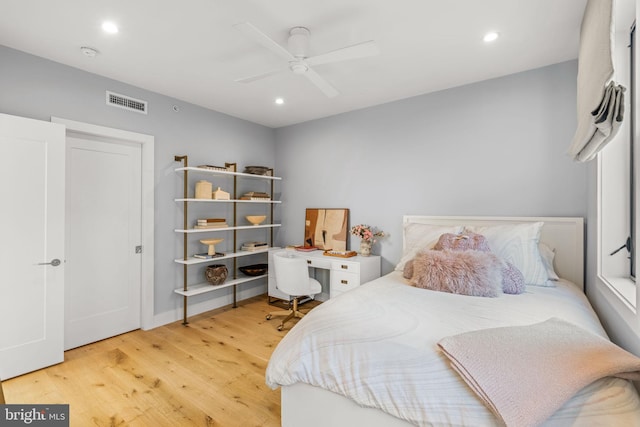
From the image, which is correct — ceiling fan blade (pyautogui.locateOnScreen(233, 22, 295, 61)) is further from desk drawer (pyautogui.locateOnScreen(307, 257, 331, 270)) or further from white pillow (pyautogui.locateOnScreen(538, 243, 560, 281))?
white pillow (pyautogui.locateOnScreen(538, 243, 560, 281))

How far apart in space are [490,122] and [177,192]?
140 inches

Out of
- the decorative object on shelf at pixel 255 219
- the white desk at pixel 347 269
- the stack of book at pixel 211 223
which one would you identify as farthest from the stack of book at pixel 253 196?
the white desk at pixel 347 269

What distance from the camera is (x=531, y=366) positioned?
Result: 3.61ft

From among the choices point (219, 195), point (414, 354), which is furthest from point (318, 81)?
point (414, 354)

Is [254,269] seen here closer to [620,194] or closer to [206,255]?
[206,255]

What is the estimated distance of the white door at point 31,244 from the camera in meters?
2.30

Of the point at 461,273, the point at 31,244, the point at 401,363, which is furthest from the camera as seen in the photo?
the point at 31,244

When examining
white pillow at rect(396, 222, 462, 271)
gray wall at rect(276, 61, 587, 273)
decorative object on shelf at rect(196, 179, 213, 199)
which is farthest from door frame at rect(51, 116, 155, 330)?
white pillow at rect(396, 222, 462, 271)

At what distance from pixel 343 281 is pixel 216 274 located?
1.56 meters

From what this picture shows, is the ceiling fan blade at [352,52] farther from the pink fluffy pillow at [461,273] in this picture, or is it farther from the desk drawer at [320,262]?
the desk drawer at [320,262]

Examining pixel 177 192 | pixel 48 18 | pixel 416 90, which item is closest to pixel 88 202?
pixel 177 192

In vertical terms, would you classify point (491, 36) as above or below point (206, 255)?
above

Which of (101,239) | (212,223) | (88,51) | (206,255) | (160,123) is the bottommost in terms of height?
(206,255)

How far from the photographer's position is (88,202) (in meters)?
2.96
